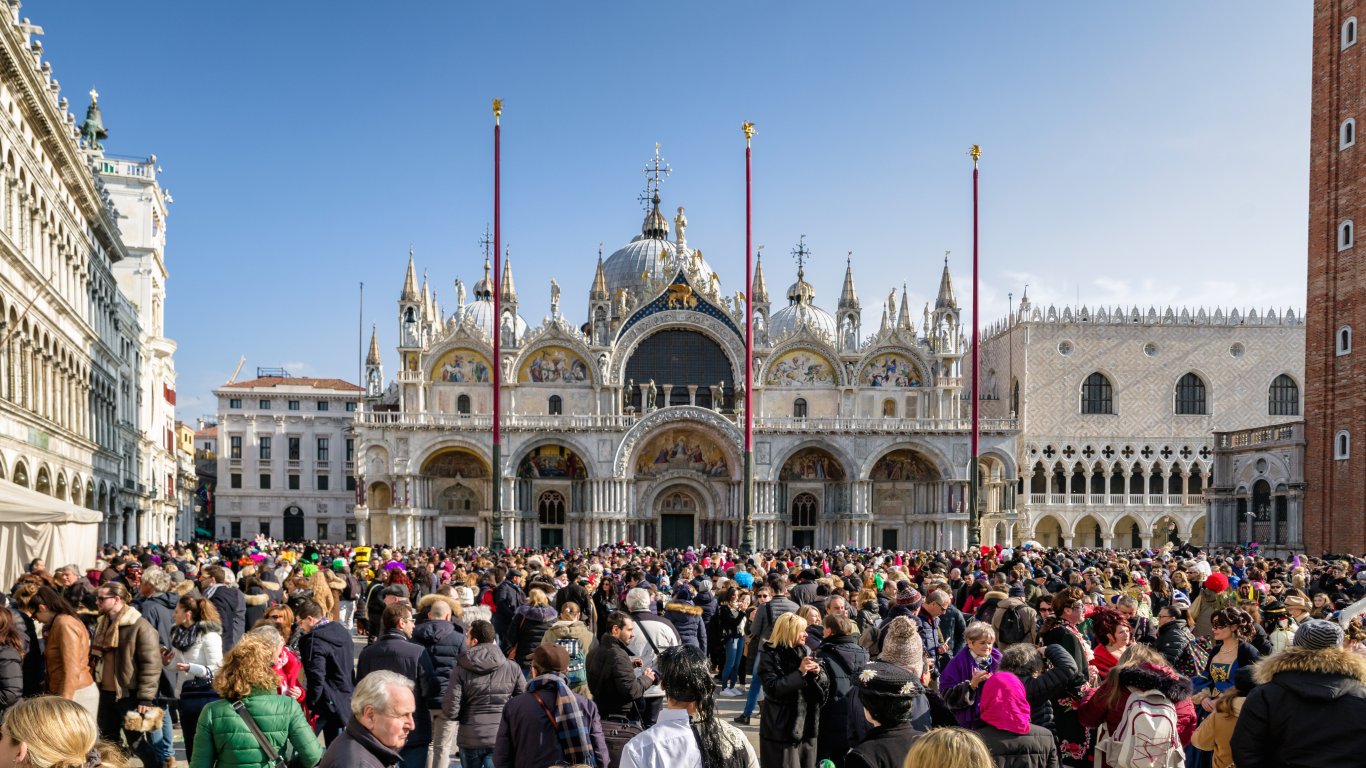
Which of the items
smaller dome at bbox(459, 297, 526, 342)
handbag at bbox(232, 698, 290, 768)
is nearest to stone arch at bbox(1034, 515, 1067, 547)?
smaller dome at bbox(459, 297, 526, 342)

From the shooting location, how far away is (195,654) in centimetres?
903

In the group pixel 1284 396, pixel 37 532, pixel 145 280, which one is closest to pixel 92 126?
pixel 145 280

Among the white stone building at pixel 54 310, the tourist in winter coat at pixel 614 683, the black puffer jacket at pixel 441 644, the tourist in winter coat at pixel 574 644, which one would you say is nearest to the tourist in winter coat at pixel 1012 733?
the tourist in winter coat at pixel 614 683

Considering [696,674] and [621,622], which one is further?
[621,622]

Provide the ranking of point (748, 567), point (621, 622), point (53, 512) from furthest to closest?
point (748, 567) < point (53, 512) < point (621, 622)

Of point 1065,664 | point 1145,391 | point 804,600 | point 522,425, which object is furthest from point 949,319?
point 1065,664

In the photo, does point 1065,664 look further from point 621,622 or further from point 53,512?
point 53,512

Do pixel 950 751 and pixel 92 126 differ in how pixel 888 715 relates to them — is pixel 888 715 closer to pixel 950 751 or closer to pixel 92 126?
pixel 950 751

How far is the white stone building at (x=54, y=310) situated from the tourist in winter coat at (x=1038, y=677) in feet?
49.5

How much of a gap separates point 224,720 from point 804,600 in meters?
9.18

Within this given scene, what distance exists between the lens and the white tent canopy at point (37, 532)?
610 inches

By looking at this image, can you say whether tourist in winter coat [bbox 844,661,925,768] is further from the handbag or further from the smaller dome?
the smaller dome

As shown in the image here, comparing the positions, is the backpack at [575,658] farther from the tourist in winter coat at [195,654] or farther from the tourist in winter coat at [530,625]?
the tourist in winter coat at [195,654]

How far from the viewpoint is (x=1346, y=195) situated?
3456 centimetres
